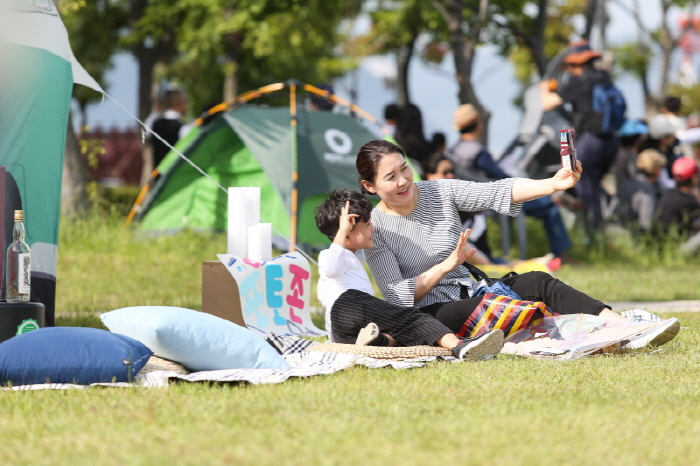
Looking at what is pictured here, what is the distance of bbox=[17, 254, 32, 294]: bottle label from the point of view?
173 inches

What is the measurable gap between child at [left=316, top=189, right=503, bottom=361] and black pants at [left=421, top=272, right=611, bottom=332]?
0.65 feet

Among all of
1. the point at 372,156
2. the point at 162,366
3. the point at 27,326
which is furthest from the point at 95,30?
the point at 162,366

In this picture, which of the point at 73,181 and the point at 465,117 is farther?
the point at 73,181

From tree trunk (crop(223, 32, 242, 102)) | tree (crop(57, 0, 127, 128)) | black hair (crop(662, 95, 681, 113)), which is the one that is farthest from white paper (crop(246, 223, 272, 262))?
tree (crop(57, 0, 127, 128))

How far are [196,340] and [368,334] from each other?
834mm

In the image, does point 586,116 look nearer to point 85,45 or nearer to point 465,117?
point 465,117

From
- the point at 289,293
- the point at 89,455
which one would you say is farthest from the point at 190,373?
the point at 289,293

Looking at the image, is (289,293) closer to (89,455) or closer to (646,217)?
(89,455)

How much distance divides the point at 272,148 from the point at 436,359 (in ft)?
18.6

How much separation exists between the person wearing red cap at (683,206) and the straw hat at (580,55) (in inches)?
59.1

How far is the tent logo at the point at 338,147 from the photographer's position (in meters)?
9.59

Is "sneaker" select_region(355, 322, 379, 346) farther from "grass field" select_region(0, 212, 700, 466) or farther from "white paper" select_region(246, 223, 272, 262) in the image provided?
"white paper" select_region(246, 223, 272, 262)

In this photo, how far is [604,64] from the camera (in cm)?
1077

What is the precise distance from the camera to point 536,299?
4.73 metres
